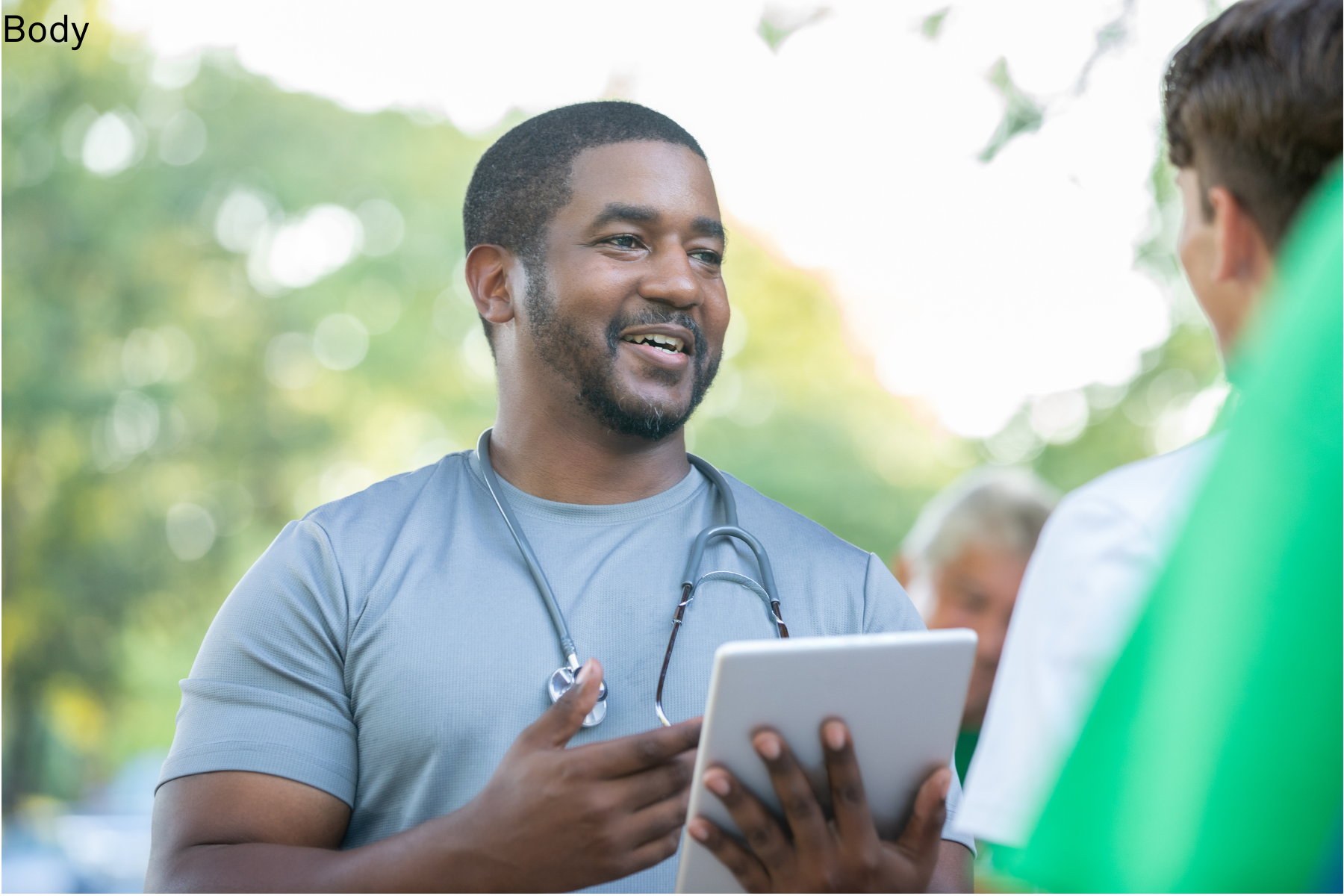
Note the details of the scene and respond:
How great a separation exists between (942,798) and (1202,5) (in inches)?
264

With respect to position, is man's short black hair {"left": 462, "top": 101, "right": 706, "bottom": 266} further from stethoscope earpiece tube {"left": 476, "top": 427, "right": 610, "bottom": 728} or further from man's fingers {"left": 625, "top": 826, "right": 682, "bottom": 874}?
man's fingers {"left": 625, "top": 826, "right": 682, "bottom": 874}

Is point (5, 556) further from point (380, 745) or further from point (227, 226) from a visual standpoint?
point (380, 745)

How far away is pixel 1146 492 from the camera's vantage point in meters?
1.38

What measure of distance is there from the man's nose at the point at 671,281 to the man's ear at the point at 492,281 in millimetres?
416

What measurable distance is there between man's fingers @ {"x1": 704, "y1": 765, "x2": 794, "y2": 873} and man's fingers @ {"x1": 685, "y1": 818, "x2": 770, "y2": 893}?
0.02 metres

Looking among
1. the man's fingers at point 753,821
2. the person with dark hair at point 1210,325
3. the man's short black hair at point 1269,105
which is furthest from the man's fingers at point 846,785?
the man's short black hair at point 1269,105

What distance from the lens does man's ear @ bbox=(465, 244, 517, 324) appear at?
297 cm

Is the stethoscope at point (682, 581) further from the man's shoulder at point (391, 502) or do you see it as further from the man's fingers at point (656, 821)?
the man's fingers at point (656, 821)

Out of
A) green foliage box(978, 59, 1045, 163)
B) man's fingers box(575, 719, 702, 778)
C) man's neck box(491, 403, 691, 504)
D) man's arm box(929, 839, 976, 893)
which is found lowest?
man's arm box(929, 839, 976, 893)

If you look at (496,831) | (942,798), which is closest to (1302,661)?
(942,798)

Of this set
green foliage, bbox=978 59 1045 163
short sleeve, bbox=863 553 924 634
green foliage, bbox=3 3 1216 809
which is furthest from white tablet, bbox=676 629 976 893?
green foliage, bbox=3 3 1216 809

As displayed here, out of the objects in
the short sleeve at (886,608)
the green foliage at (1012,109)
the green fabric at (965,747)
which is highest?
the green foliage at (1012,109)

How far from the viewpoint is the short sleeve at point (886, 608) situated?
2.54 metres

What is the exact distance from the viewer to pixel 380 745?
230 cm
